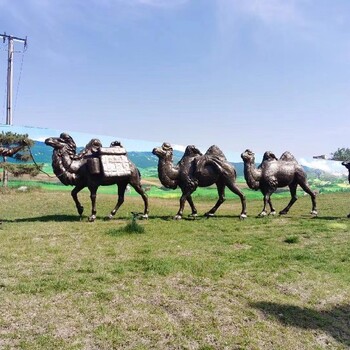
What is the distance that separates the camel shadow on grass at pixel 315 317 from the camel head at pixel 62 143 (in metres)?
7.03

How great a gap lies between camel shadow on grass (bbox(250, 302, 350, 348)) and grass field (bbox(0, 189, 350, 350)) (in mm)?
15

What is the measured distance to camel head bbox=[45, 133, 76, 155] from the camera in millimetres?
10320

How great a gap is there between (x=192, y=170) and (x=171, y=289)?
20.1 feet

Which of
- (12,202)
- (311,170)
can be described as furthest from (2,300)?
(311,170)

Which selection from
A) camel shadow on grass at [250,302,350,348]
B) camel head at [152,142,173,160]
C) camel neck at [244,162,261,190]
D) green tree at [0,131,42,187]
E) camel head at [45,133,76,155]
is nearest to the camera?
camel shadow on grass at [250,302,350,348]

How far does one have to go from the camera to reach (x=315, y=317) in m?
5.04

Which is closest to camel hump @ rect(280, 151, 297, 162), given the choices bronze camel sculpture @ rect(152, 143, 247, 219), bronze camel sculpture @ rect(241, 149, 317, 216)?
bronze camel sculpture @ rect(241, 149, 317, 216)

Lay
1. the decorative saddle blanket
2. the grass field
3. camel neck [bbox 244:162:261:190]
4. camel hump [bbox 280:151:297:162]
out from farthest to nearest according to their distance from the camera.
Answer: camel hump [bbox 280:151:297:162] < camel neck [bbox 244:162:261:190] < the decorative saddle blanket < the grass field

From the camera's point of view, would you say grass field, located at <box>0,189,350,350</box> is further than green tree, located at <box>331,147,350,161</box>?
No

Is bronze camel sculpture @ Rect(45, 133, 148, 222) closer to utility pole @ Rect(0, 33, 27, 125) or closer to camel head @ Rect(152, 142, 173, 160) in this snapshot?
camel head @ Rect(152, 142, 173, 160)

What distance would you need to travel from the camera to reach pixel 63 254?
6.99 m

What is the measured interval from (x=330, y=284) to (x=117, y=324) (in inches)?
137

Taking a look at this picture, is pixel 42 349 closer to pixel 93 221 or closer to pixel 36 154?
pixel 93 221

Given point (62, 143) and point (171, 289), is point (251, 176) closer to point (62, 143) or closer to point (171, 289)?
point (62, 143)
